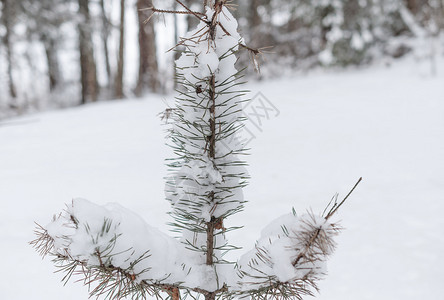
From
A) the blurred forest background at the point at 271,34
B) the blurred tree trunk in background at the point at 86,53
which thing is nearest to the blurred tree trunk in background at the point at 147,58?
the blurred forest background at the point at 271,34

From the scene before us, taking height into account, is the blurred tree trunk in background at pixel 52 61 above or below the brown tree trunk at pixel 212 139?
above

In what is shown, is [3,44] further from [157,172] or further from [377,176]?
[377,176]

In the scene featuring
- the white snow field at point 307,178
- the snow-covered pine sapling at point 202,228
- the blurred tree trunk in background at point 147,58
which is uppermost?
the blurred tree trunk in background at point 147,58

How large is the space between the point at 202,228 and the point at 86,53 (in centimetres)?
1062

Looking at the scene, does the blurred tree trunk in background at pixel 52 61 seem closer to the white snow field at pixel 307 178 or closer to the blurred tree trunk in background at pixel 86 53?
the blurred tree trunk in background at pixel 86 53

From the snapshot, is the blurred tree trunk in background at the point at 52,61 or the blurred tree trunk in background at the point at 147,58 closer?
the blurred tree trunk in background at the point at 147,58

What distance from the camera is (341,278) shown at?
158cm

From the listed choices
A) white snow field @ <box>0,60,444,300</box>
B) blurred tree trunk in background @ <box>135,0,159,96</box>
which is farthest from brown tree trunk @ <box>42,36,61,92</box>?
white snow field @ <box>0,60,444,300</box>

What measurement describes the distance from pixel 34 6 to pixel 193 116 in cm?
1005

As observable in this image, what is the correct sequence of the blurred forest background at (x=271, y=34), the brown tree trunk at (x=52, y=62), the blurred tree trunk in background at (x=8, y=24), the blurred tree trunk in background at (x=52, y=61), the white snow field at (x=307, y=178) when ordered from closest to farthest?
the white snow field at (x=307, y=178), the blurred forest background at (x=271, y=34), the blurred tree trunk in background at (x=8, y=24), the blurred tree trunk in background at (x=52, y=61), the brown tree trunk at (x=52, y=62)

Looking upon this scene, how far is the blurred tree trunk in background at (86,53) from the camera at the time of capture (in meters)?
9.59

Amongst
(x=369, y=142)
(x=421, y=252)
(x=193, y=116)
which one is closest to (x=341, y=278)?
(x=421, y=252)

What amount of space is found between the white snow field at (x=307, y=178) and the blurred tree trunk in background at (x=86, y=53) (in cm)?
513

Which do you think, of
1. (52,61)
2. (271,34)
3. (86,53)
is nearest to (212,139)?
(271,34)
